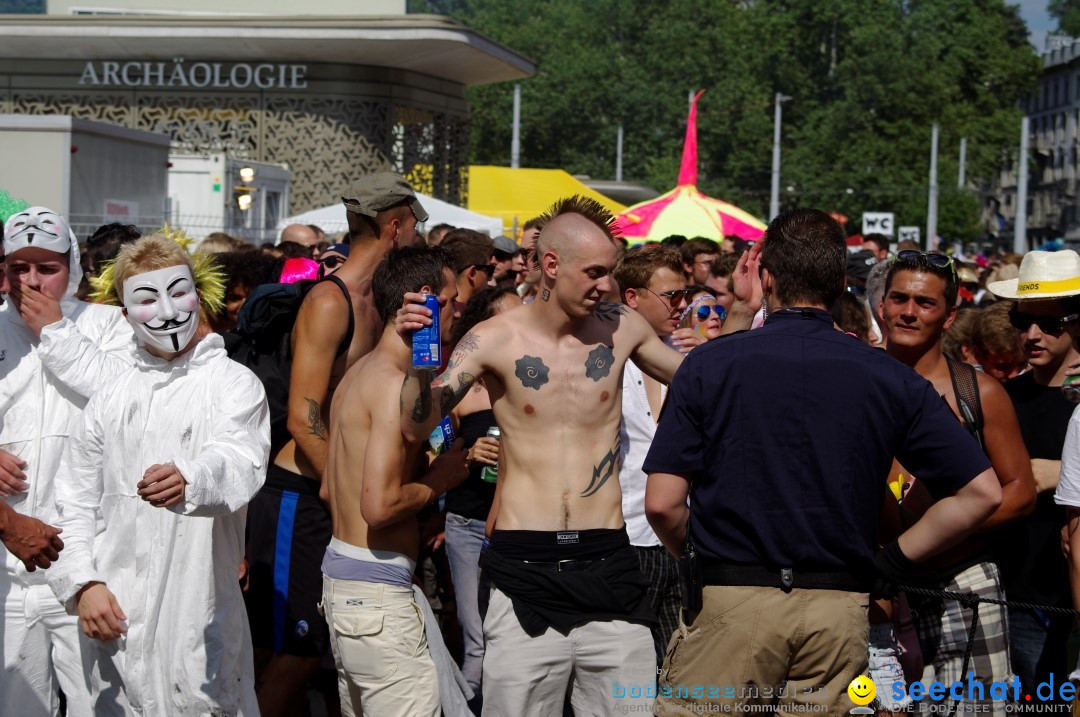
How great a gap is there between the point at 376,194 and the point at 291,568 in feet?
5.51

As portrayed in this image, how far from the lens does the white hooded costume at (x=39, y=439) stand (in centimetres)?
483

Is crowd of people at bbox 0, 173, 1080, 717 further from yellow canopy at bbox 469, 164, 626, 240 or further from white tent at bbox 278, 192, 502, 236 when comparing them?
yellow canopy at bbox 469, 164, 626, 240

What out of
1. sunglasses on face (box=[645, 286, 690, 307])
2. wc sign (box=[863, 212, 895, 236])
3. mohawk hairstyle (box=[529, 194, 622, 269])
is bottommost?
sunglasses on face (box=[645, 286, 690, 307])

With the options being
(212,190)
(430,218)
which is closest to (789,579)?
(430,218)

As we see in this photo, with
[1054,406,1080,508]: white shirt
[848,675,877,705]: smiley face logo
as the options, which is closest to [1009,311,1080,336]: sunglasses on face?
[1054,406,1080,508]: white shirt

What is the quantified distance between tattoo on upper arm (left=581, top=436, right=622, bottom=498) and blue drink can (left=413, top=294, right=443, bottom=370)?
751mm

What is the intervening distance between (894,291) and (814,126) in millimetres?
64390

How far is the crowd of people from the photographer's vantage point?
3764 mm

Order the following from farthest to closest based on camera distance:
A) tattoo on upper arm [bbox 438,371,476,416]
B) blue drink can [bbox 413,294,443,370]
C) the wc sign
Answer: the wc sign
tattoo on upper arm [bbox 438,371,476,416]
blue drink can [bbox 413,294,443,370]

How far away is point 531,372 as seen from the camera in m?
4.54

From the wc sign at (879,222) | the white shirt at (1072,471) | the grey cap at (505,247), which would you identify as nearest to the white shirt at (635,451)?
the white shirt at (1072,471)

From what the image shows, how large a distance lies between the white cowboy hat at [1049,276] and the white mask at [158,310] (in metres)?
3.50

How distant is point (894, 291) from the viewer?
200 inches

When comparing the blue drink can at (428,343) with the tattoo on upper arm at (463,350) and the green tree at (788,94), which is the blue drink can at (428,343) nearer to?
the tattoo on upper arm at (463,350)
